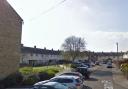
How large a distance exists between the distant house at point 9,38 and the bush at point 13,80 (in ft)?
2.65

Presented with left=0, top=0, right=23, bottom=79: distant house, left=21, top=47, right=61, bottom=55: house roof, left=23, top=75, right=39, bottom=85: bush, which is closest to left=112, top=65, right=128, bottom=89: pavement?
left=23, top=75, right=39, bottom=85: bush

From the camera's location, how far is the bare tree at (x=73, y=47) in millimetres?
88500

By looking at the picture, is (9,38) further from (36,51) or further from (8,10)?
(36,51)

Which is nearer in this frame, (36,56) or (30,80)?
(30,80)

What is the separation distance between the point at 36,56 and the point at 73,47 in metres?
21.2

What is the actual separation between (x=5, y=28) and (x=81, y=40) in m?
64.7

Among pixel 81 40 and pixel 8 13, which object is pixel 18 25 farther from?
pixel 81 40

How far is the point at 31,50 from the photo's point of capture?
10206 centimetres

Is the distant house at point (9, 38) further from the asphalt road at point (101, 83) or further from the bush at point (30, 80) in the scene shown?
the asphalt road at point (101, 83)

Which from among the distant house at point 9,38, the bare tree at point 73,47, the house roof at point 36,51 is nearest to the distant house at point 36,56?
the house roof at point 36,51

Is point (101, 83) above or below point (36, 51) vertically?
below

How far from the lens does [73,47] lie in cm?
9088

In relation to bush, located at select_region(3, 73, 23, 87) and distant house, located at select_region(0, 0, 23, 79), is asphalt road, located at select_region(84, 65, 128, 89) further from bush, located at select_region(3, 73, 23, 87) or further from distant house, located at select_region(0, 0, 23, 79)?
distant house, located at select_region(0, 0, 23, 79)

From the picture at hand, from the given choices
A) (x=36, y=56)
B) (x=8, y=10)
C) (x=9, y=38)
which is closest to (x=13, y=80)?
(x=9, y=38)
